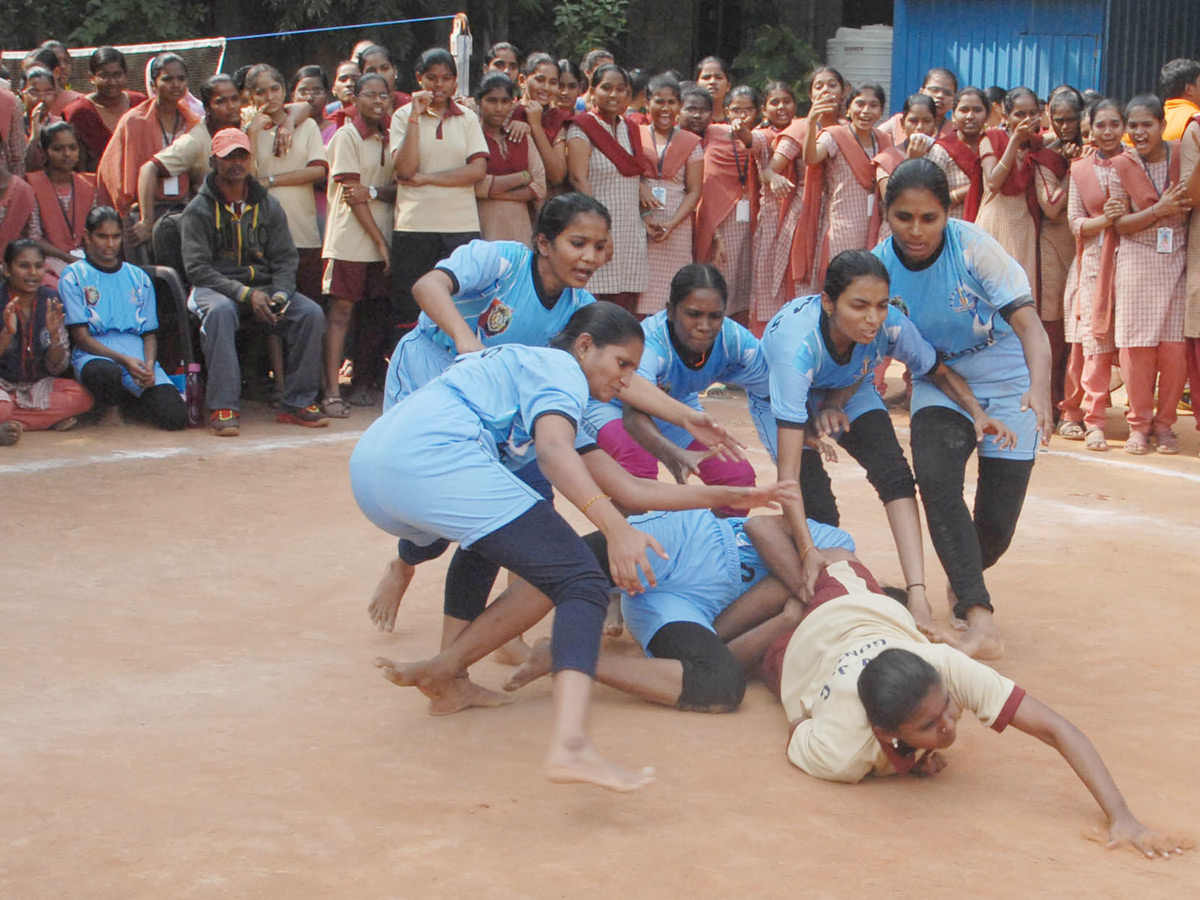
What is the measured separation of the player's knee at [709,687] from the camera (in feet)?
12.7

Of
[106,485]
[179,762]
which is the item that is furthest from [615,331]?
[106,485]

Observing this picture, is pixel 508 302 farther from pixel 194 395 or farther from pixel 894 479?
pixel 194 395

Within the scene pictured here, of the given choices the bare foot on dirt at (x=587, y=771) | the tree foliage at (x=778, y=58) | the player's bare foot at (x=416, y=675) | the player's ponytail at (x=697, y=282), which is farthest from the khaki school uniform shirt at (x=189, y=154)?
the tree foliage at (x=778, y=58)

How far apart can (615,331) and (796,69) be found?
12031 mm

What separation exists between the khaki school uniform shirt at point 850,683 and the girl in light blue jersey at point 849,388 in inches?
16.1

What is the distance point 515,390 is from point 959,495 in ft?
5.81

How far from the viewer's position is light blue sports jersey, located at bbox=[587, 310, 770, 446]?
471 cm

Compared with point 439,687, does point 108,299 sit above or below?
above

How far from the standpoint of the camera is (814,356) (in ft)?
14.5

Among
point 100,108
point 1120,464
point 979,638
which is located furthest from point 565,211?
point 100,108

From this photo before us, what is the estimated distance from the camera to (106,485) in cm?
647

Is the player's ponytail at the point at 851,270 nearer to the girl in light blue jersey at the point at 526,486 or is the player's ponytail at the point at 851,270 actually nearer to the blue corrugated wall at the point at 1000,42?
the girl in light blue jersey at the point at 526,486

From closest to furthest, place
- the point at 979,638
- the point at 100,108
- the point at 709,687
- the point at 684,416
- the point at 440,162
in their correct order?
1. the point at 709,687
2. the point at 684,416
3. the point at 979,638
4. the point at 440,162
5. the point at 100,108

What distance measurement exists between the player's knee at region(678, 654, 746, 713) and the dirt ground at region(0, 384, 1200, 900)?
59mm
